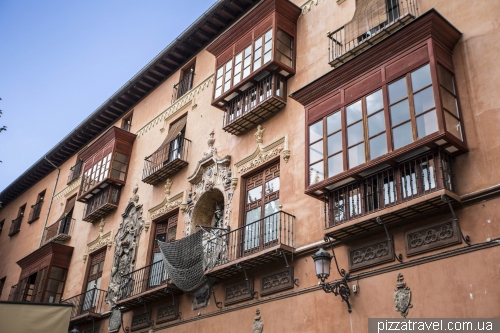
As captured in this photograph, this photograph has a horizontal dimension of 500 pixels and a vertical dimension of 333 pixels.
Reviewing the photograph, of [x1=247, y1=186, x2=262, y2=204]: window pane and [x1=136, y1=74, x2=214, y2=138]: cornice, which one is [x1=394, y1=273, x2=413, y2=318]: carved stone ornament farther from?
[x1=136, y1=74, x2=214, y2=138]: cornice

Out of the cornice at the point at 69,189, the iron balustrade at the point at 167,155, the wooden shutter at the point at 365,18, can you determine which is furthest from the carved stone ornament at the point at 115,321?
the wooden shutter at the point at 365,18

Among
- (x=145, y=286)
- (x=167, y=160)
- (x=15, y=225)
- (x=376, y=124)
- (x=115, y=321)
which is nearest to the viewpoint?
(x=376, y=124)

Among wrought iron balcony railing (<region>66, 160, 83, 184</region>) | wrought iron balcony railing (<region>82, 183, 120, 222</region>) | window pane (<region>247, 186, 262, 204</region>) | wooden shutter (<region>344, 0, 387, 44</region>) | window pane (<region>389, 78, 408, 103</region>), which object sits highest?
wrought iron balcony railing (<region>66, 160, 83, 184</region>)

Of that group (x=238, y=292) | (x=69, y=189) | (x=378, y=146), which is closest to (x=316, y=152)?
(x=378, y=146)

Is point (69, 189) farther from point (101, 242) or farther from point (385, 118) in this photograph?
point (385, 118)

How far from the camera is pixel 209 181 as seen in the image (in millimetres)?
15336

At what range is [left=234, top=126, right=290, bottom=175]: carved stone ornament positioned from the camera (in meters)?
13.3

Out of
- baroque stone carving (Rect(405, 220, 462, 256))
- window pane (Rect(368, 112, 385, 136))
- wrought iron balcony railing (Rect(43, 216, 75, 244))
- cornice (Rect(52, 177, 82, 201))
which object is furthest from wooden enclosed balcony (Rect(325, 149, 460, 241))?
cornice (Rect(52, 177, 82, 201))

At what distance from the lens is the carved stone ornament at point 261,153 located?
522 inches

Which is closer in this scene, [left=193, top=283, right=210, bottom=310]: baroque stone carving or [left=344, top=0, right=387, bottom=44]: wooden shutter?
[left=344, top=0, right=387, bottom=44]: wooden shutter

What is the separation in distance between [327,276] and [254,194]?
13.9 ft

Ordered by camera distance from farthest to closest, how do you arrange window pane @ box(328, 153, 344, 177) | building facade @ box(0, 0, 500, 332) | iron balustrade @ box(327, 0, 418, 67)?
iron balustrade @ box(327, 0, 418, 67)
window pane @ box(328, 153, 344, 177)
building facade @ box(0, 0, 500, 332)

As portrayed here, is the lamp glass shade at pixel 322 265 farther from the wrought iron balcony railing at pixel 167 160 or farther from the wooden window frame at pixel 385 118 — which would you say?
the wrought iron balcony railing at pixel 167 160

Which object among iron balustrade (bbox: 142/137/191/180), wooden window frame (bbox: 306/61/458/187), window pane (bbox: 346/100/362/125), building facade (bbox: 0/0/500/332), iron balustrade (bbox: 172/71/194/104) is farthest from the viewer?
iron balustrade (bbox: 172/71/194/104)
